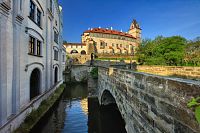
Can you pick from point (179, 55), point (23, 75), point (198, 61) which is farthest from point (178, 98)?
point (179, 55)

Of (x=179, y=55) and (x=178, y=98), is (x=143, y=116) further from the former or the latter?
(x=179, y=55)

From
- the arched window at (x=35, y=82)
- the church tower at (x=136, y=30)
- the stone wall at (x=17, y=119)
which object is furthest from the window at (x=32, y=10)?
the church tower at (x=136, y=30)

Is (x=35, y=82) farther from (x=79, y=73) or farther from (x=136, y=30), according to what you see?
(x=136, y=30)

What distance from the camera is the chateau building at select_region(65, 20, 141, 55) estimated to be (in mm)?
73500

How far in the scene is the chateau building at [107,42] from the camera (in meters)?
73.5

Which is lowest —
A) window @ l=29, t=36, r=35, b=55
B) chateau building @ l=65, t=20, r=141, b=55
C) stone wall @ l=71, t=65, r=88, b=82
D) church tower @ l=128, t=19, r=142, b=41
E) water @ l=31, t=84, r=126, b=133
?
water @ l=31, t=84, r=126, b=133

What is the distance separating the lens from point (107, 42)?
285 feet

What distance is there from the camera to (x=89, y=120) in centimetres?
1550

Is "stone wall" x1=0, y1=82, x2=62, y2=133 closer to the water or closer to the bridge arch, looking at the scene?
the water

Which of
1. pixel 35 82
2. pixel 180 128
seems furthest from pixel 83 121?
pixel 180 128

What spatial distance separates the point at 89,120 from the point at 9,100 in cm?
753

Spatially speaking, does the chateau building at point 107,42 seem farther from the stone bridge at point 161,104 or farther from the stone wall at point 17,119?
the stone bridge at point 161,104

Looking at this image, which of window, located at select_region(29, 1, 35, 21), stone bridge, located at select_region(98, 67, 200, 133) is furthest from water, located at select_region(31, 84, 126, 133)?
window, located at select_region(29, 1, 35, 21)

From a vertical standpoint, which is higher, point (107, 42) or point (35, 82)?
point (107, 42)
